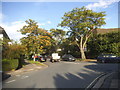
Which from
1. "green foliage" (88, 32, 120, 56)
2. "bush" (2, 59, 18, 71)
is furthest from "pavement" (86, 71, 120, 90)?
"green foliage" (88, 32, 120, 56)

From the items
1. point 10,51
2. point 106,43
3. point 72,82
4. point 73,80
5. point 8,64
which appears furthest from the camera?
point 106,43

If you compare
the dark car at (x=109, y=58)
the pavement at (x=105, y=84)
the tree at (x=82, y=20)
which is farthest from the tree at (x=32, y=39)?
the pavement at (x=105, y=84)

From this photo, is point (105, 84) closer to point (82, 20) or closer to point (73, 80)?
point (73, 80)

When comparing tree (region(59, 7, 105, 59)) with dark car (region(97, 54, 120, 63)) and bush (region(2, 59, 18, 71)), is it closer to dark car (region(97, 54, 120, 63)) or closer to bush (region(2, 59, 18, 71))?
dark car (region(97, 54, 120, 63))

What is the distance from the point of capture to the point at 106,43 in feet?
107

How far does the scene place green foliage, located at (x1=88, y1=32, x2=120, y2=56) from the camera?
31.0m

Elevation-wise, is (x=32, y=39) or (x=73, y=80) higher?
(x=32, y=39)

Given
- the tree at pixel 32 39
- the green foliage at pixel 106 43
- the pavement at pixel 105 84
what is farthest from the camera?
the green foliage at pixel 106 43

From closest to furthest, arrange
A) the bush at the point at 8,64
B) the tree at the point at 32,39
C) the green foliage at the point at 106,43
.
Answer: the bush at the point at 8,64 → the tree at the point at 32,39 → the green foliage at the point at 106,43

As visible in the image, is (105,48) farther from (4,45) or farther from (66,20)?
(4,45)

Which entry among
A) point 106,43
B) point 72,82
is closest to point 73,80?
point 72,82

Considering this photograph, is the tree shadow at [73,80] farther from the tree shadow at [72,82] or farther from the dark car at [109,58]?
the dark car at [109,58]

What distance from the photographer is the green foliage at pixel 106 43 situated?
3100 cm

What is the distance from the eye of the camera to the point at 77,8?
3153cm
